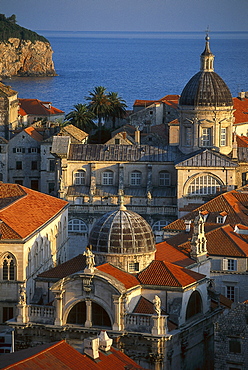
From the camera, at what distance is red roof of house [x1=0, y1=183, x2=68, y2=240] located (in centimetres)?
9400

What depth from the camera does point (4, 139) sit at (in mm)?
141375

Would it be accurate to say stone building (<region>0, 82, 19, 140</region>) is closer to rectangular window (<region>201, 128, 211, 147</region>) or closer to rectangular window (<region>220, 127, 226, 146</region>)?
rectangular window (<region>201, 128, 211, 147</region>)

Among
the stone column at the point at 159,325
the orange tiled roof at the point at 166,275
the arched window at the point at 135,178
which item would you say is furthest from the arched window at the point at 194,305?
the arched window at the point at 135,178

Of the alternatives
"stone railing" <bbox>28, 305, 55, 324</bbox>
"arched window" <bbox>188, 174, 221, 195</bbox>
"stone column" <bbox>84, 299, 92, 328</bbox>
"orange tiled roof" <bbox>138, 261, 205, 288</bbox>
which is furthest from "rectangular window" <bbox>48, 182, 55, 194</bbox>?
"stone column" <bbox>84, 299, 92, 328</bbox>

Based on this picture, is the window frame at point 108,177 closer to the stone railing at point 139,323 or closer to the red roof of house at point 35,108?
the stone railing at point 139,323

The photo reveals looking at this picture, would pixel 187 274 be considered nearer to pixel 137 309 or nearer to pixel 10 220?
pixel 137 309

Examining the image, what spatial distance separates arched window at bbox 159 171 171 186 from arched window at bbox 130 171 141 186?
6.25ft

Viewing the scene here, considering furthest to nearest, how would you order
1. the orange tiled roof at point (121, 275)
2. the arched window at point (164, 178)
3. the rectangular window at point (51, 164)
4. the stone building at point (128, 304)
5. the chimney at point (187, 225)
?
the rectangular window at point (51, 164) → the arched window at point (164, 178) → the chimney at point (187, 225) → the orange tiled roof at point (121, 275) → the stone building at point (128, 304)

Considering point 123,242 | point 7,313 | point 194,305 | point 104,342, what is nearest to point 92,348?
point 104,342

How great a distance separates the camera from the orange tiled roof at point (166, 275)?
7956 centimetres

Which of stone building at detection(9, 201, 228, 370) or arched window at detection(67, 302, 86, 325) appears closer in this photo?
stone building at detection(9, 201, 228, 370)

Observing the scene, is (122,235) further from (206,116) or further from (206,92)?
(206,92)

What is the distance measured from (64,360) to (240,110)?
338 ft

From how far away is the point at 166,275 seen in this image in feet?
263
